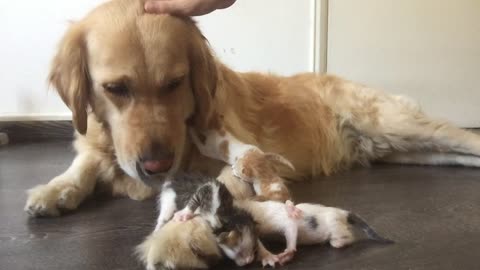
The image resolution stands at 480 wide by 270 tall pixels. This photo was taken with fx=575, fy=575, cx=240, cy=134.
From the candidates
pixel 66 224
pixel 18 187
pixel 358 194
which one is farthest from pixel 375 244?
pixel 18 187

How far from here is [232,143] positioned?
2.16 meters

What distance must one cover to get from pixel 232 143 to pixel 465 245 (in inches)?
34.5

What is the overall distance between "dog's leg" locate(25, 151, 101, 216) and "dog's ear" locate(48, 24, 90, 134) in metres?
0.25

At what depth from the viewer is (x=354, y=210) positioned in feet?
6.95

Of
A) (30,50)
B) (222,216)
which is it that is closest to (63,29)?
(30,50)

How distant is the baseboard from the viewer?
11.9 feet

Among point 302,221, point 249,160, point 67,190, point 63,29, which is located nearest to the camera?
point 302,221

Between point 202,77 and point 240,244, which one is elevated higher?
point 202,77

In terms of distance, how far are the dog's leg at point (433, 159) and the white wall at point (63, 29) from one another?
0.90 metres

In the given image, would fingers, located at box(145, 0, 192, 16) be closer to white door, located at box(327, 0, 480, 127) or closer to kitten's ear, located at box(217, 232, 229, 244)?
kitten's ear, located at box(217, 232, 229, 244)

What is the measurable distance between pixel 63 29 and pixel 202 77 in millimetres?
1697

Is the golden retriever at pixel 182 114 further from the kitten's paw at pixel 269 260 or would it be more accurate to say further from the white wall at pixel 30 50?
the white wall at pixel 30 50

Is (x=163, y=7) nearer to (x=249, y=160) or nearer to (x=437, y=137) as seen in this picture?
(x=249, y=160)

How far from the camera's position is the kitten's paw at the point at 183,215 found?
1659mm
